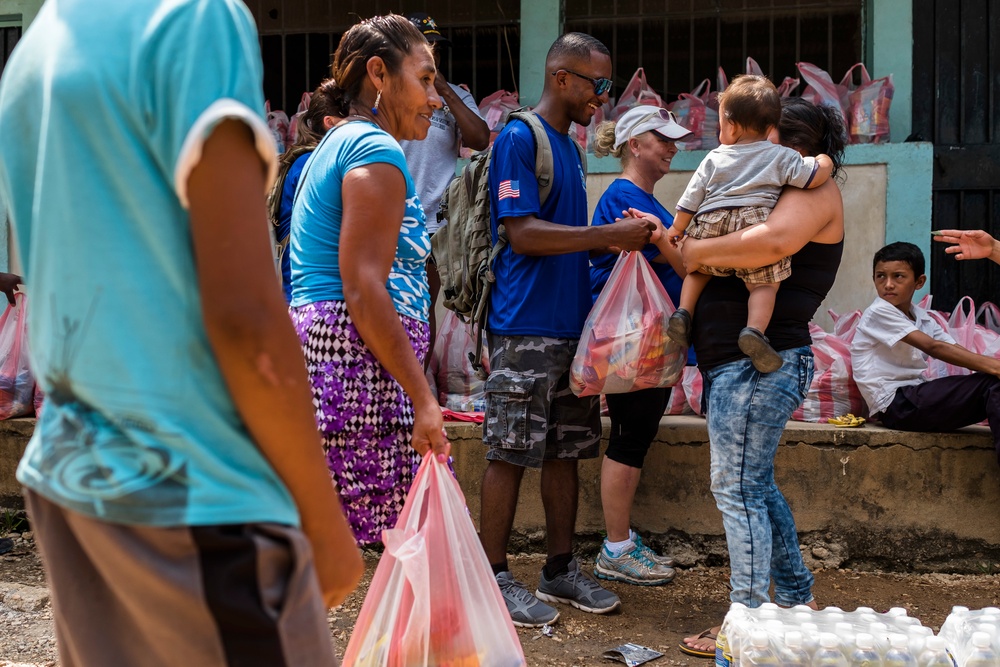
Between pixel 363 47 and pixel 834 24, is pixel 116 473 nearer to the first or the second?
pixel 363 47

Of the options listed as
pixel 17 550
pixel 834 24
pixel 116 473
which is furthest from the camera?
pixel 834 24

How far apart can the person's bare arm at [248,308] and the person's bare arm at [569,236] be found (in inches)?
97.2

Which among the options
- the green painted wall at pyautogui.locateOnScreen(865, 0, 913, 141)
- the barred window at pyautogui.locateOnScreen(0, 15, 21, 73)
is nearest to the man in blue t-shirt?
the green painted wall at pyautogui.locateOnScreen(865, 0, 913, 141)

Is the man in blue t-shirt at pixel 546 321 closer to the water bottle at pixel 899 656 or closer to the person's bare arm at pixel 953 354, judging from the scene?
the water bottle at pixel 899 656

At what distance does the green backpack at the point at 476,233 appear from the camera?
3773 mm

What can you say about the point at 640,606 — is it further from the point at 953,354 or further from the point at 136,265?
the point at 136,265

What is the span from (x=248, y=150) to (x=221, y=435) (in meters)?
0.33

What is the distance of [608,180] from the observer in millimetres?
5602

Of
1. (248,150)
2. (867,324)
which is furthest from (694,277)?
(248,150)

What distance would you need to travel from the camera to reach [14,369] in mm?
5191

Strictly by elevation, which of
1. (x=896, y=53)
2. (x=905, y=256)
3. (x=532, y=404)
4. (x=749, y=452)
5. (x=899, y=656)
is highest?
(x=896, y=53)

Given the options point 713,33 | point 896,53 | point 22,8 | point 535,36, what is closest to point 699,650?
point 896,53

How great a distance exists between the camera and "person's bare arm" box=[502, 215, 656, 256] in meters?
3.63

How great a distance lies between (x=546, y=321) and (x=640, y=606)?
126 cm
